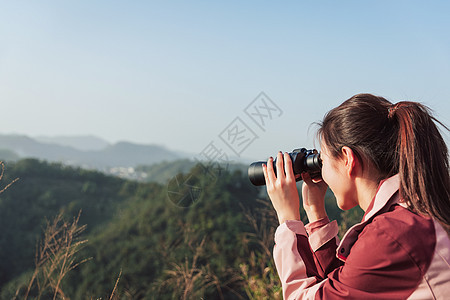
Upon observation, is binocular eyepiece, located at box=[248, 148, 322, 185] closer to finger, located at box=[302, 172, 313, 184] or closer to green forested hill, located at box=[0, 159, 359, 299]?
finger, located at box=[302, 172, 313, 184]

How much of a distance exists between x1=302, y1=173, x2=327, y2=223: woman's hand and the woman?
26 centimetres

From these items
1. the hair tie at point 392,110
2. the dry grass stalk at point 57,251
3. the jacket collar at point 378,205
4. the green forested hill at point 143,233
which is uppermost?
the hair tie at point 392,110

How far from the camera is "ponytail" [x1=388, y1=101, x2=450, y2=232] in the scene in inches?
45.9

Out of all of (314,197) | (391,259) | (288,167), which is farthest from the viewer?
(314,197)

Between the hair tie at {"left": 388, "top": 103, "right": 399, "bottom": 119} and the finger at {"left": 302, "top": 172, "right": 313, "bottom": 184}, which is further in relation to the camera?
the finger at {"left": 302, "top": 172, "right": 313, "bottom": 184}

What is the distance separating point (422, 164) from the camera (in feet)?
3.93

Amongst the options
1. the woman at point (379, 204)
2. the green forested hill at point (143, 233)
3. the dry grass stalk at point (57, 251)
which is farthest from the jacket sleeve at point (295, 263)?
the green forested hill at point (143, 233)

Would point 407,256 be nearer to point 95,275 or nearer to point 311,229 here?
point 311,229

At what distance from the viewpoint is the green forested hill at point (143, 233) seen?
459 centimetres

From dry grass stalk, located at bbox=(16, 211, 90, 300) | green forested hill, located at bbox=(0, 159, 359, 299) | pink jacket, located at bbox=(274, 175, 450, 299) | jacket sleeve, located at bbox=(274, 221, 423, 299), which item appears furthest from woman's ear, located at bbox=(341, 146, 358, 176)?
green forested hill, located at bbox=(0, 159, 359, 299)

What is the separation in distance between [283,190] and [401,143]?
0.43 meters

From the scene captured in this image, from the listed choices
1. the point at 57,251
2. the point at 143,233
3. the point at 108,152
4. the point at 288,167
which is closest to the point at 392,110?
the point at 288,167

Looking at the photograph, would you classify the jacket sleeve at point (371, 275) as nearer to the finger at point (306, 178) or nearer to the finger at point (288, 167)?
the finger at point (288, 167)

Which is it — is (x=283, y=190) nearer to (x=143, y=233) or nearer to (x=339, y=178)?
(x=339, y=178)
